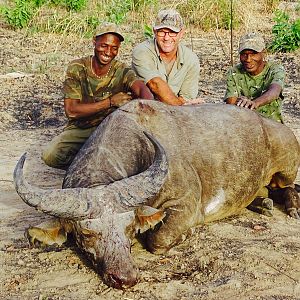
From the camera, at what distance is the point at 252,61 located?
22.7 ft

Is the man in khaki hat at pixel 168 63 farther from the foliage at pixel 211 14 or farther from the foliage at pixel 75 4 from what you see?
the foliage at pixel 75 4

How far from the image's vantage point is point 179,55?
7.04 metres

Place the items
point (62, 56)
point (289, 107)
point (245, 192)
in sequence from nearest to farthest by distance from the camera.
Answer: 1. point (245, 192)
2. point (289, 107)
3. point (62, 56)

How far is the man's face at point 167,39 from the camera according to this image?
6.74m

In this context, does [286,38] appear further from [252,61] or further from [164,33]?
[164,33]

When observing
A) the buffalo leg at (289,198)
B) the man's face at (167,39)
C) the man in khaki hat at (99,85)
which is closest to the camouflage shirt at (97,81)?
the man in khaki hat at (99,85)

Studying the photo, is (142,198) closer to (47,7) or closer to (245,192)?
(245,192)

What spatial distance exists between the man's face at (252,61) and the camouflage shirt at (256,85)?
0.06 m

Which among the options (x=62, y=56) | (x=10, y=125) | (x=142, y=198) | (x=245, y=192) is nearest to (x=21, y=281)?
(x=142, y=198)

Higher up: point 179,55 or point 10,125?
point 179,55

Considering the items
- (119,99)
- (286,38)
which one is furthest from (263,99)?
(286,38)

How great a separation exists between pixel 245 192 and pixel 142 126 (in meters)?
1.18

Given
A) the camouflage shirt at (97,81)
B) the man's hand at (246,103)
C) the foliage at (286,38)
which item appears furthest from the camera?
the foliage at (286,38)

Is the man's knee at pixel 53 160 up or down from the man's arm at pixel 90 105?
down
